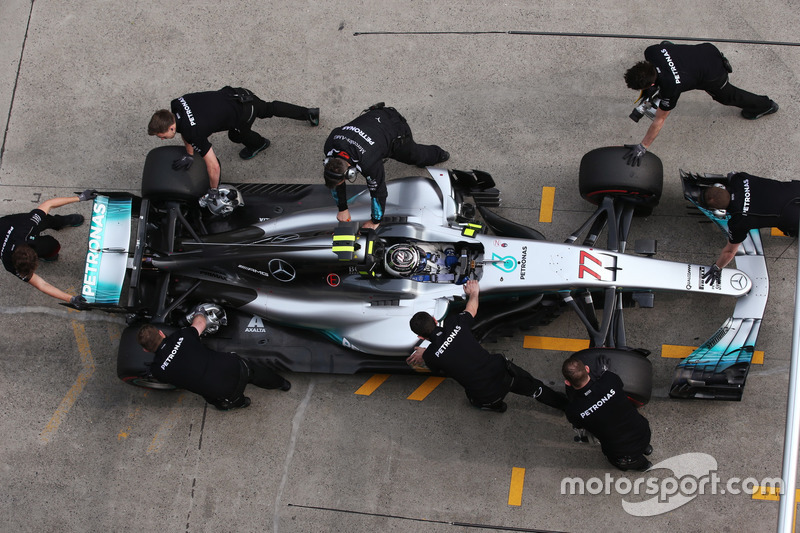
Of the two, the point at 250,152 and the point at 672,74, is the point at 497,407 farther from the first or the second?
the point at 250,152

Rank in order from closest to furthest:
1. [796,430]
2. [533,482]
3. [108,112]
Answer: [796,430]
[533,482]
[108,112]

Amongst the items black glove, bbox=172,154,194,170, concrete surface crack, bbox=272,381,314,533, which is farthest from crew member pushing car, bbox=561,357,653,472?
black glove, bbox=172,154,194,170

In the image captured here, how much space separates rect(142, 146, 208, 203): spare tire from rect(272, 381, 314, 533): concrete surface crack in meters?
2.06

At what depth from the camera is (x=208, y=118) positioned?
5.80 meters

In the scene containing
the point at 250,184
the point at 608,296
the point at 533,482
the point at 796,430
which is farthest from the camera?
the point at 250,184

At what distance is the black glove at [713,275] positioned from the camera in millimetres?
5557

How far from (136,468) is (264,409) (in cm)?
129

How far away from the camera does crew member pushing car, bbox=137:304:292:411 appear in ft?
17.3

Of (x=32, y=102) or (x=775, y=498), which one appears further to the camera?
(x=32, y=102)

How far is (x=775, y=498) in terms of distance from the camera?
5727 mm

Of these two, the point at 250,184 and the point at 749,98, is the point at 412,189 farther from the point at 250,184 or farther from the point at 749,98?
the point at 749,98

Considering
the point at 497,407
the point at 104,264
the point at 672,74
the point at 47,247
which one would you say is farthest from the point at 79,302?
the point at 672,74

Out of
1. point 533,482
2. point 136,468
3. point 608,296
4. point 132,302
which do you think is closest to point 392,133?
point 608,296

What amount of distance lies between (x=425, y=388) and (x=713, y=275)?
2.65 metres
